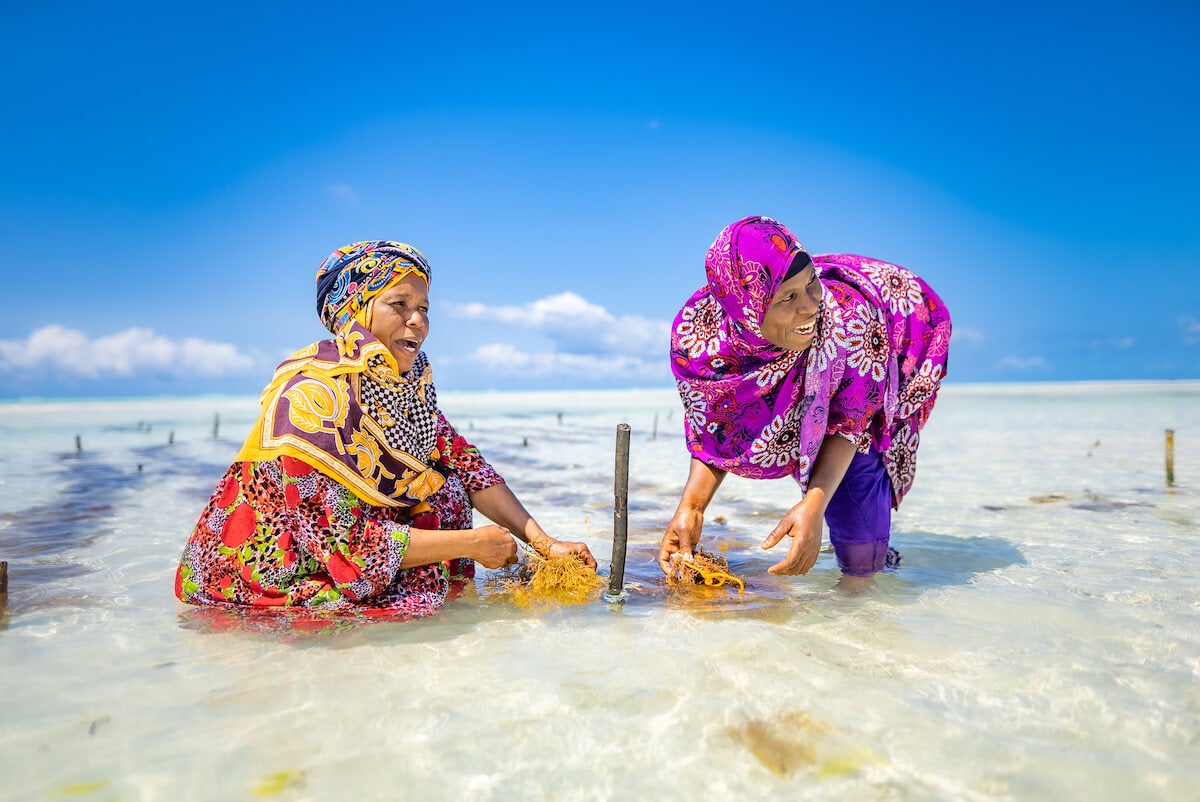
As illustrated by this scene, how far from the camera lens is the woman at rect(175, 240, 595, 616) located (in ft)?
9.89

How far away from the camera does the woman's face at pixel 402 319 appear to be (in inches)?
127

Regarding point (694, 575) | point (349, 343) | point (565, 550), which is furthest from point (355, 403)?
point (694, 575)

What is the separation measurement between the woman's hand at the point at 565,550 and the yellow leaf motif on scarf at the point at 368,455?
0.87m

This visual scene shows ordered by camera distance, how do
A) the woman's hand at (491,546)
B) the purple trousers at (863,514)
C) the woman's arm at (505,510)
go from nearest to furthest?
the woman's hand at (491,546) < the woman's arm at (505,510) < the purple trousers at (863,514)

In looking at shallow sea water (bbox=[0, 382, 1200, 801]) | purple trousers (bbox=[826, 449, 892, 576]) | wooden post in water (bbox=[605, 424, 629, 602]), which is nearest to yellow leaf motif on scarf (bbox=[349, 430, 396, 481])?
shallow sea water (bbox=[0, 382, 1200, 801])

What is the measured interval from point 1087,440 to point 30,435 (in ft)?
78.8

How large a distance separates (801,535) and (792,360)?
88 cm

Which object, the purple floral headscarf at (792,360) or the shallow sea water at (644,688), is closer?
the shallow sea water at (644,688)

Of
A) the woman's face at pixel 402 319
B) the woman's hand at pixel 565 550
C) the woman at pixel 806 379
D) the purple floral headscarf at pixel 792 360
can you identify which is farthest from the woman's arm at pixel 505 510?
the purple floral headscarf at pixel 792 360

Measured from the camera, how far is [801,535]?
3.19 meters

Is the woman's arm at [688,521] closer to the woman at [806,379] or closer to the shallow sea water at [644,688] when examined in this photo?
the woman at [806,379]

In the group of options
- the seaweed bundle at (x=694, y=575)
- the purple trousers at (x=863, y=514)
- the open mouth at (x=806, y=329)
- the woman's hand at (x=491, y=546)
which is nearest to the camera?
the woman's hand at (x=491, y=546)

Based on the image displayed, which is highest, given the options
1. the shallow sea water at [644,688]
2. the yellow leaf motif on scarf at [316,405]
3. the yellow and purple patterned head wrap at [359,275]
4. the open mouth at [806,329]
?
the yellow and purple patterned head wrap at [359,275]

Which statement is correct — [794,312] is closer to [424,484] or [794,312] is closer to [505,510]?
[505,510]
